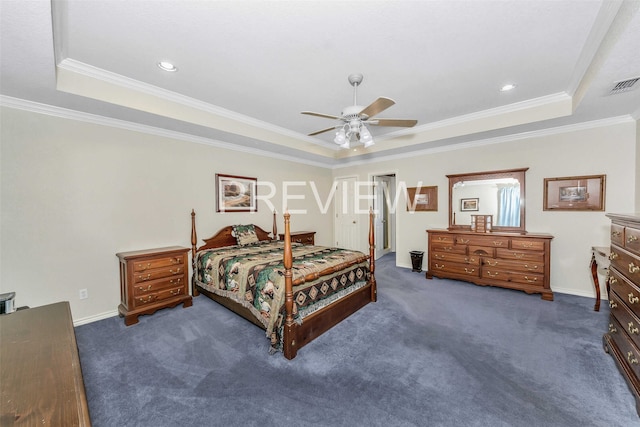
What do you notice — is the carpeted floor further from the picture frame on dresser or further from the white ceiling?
the white ceiling

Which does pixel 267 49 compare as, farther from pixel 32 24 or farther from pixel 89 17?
pixel 32 24

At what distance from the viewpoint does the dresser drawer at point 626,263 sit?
186 centimetres

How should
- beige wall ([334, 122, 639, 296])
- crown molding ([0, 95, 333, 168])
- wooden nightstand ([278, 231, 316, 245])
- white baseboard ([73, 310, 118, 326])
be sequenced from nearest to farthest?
crown molding ([0, 95, 333, 168]) < white baseboard ([73, 310, 118, 326]) < beige wall ([334, 122, 639, 296]) < wooden nightstand ([278, 231, 316, 245])

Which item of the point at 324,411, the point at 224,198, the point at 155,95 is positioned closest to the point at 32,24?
the point at 155,95

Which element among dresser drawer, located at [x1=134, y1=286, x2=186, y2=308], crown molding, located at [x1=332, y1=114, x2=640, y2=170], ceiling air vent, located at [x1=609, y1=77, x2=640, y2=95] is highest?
ceiling air vent, located at [x1=609, y1=77, x2=640, y2=95]

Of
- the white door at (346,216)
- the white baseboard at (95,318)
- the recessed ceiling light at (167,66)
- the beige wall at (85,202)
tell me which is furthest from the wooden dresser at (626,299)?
the white baseboard at (95,318)

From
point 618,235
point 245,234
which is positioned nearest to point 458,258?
point 618,235

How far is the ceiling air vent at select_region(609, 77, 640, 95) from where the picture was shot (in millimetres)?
2467

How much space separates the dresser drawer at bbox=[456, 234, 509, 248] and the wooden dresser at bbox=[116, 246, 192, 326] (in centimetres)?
452

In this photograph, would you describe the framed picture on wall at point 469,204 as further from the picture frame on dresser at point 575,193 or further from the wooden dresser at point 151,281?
the wooden dresser at point 151,281

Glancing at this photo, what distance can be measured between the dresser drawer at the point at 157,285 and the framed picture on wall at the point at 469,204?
492cm

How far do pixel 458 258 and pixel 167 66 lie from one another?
198 inches

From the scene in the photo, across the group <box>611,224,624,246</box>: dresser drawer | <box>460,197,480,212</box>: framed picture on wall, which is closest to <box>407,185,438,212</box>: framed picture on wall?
<box>460,197,480,212</box>: framed picture on wall

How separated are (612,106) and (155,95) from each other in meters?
5.63
